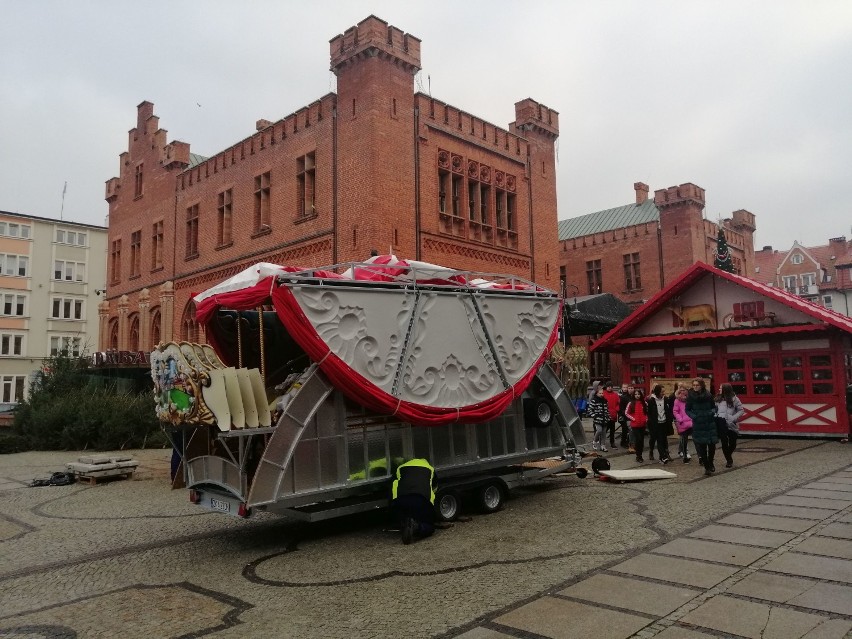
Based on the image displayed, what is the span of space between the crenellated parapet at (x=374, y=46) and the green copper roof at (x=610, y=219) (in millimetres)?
22280

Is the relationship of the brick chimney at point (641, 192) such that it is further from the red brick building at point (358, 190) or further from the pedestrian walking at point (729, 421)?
the pedestrian walking at point (729, 421)

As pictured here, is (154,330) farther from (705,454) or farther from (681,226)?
(681,226)

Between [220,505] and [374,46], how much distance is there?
16.4 meters

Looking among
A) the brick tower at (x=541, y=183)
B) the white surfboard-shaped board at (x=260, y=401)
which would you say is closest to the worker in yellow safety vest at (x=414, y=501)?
the white surfboard-shaped board at (x=260, y=401)

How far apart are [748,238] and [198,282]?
1372 inches

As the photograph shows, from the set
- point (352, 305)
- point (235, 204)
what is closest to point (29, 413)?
point (235, 204)

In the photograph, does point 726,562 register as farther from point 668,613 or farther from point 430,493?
point 430,493

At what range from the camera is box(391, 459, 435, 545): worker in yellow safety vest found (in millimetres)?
7789

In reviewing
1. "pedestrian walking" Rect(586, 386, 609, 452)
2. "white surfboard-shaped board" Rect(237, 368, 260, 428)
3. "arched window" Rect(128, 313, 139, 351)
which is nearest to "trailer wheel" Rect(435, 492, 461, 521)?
"white surfboard-shaped board" Rect(237, 368, 260, 428)

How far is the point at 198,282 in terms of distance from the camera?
27922 mm

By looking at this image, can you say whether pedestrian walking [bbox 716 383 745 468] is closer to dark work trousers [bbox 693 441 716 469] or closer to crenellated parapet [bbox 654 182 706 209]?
dark work trousers [bbox 693 441 716 469]

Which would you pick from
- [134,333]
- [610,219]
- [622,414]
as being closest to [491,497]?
[622,414]

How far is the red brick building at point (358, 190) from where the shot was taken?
67.0 feet

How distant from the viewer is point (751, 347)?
18750mm
